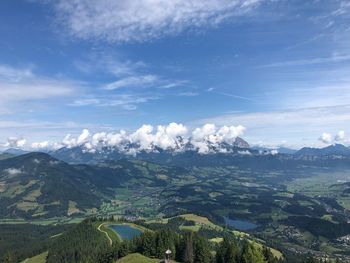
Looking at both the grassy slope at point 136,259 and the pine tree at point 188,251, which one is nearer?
the grassy slope at point 136,259

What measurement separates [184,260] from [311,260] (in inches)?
2142

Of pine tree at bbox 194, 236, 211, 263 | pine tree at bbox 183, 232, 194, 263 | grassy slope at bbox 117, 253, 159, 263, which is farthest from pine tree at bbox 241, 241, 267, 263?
grassy slope at bbox 117, 253, 159, 263

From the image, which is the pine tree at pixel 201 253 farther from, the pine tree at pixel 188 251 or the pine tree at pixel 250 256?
the pine tree at pixel 250 256

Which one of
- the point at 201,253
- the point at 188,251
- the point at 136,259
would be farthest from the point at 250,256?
the point at 136,259

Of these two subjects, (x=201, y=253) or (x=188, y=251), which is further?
(x=188, y=251)

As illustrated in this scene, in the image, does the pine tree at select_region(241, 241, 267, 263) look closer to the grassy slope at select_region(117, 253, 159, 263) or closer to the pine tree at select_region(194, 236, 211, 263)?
the pine tree at select_region(194, 236, 211, 263)

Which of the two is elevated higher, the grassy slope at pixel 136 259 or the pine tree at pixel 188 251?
the pine tree at pixel 188 251

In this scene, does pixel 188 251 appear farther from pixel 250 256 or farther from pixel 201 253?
pixel 250 256

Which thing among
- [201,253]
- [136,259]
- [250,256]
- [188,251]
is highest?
[250,256]

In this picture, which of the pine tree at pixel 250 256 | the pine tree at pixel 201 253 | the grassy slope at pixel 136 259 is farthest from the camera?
the pine tree at pixel 201 253

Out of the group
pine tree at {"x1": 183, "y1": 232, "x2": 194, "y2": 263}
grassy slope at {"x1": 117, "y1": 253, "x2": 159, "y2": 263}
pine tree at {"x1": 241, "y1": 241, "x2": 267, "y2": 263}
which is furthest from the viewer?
pine tree at {"x1": 183, "y1": 232, "x2": 194, "y2": 263}

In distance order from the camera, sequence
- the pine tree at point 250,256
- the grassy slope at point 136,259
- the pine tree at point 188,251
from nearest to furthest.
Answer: the pine tree at point 250,256 → the grassy slope at point 136,259 → the pine tree at point 188,251

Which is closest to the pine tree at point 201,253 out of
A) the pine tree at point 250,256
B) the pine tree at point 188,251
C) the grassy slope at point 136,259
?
the pine tree at point 188,251

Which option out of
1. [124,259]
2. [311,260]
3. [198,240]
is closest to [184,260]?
[198,240]
